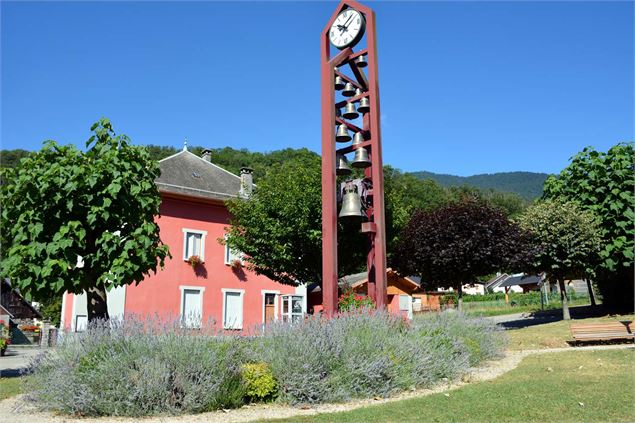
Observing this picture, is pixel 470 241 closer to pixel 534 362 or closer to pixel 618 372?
pixel 534 362

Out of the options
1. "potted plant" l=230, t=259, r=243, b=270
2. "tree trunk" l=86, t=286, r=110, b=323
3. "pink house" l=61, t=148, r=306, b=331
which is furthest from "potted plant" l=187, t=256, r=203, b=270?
"tree trunk" l=86, t=286, r=110, b=323

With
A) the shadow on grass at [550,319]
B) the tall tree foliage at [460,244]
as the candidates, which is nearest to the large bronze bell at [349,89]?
the tall tree foliage at [460,244]

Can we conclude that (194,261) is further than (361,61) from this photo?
Yes

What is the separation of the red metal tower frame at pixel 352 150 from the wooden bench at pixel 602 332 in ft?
16.8

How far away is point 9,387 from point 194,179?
1700 cm

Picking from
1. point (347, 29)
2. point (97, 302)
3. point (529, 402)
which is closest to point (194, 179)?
point (347, 29)

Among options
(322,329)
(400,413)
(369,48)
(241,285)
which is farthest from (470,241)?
(241,285)

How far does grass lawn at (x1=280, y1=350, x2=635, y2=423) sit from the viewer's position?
17.5 ft

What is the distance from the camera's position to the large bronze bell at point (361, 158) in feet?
35.0

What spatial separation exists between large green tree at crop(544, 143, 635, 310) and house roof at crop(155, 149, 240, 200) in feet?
46.3

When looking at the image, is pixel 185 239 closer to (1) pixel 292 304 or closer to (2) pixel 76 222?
(1) pixel 292 304

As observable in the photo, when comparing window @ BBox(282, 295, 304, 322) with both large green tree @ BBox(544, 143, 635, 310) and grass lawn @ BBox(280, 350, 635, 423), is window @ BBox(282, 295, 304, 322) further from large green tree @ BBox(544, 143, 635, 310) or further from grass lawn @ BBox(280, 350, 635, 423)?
grass lawn @ BBox(280, 350, 635, 423)

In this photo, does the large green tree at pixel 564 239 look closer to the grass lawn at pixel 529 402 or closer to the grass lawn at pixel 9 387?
the grass lawn at pixel 529 402

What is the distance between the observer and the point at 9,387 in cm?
857
